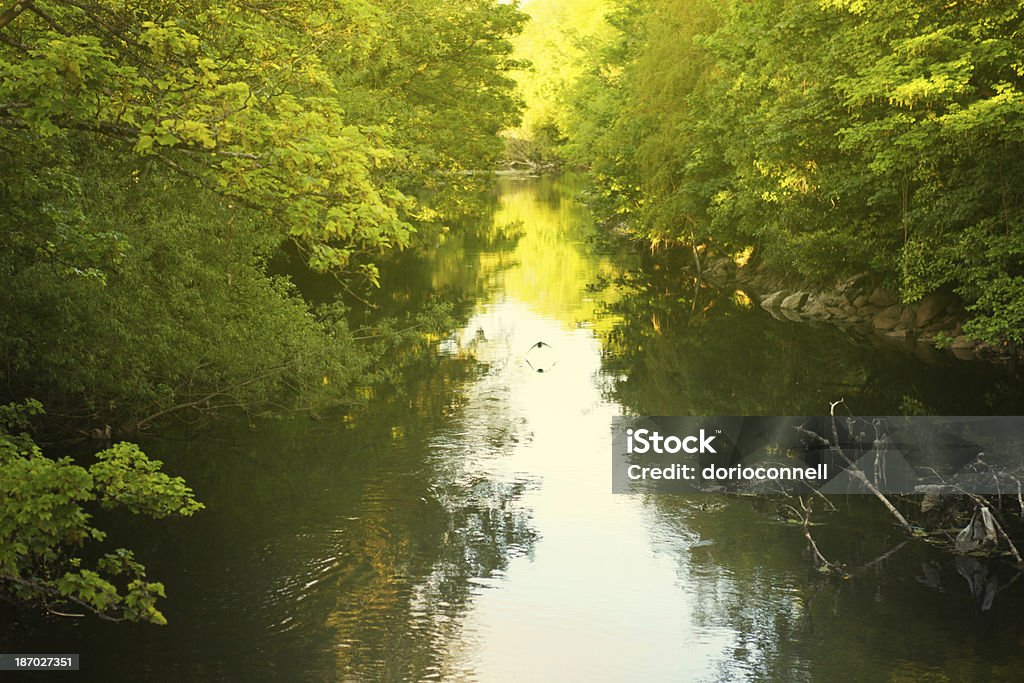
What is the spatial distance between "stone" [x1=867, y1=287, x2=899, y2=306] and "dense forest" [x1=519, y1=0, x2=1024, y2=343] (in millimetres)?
746

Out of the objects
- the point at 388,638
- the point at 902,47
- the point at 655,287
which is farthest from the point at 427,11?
the point at 388,638

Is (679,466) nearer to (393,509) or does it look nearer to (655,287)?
(393,509)

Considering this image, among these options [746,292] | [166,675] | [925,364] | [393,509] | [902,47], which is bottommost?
[166,675]

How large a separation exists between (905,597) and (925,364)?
17.5m

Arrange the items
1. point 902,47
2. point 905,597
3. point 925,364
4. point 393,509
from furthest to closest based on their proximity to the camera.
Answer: point 925,364, point 902,47, point 393,509, point 905,597

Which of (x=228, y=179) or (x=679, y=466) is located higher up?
(x=228, y=179)

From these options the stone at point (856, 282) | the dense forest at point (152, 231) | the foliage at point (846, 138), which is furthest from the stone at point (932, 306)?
the dense forest at point (152, 231)

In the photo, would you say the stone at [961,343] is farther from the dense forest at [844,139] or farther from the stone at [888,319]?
the stone at [888,319]

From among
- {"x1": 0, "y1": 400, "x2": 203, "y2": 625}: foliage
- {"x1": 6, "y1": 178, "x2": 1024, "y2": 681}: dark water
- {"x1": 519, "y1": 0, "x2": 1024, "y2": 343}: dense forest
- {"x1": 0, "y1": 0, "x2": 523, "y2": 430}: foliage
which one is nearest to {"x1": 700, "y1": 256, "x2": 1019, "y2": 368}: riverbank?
{"x1": 519, "y1": 0, "x2": 1024, "y2": 343}: dense forest

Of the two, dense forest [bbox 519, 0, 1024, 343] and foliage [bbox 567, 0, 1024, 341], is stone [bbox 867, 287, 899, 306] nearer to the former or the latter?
dense forest [bbox 519, 0, 1024, 343]

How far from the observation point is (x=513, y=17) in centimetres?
4912

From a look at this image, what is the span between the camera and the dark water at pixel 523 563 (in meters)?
16.1

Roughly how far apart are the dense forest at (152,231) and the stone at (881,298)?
16.8 meters

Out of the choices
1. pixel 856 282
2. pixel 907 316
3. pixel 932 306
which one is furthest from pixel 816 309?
pixel 932 306
